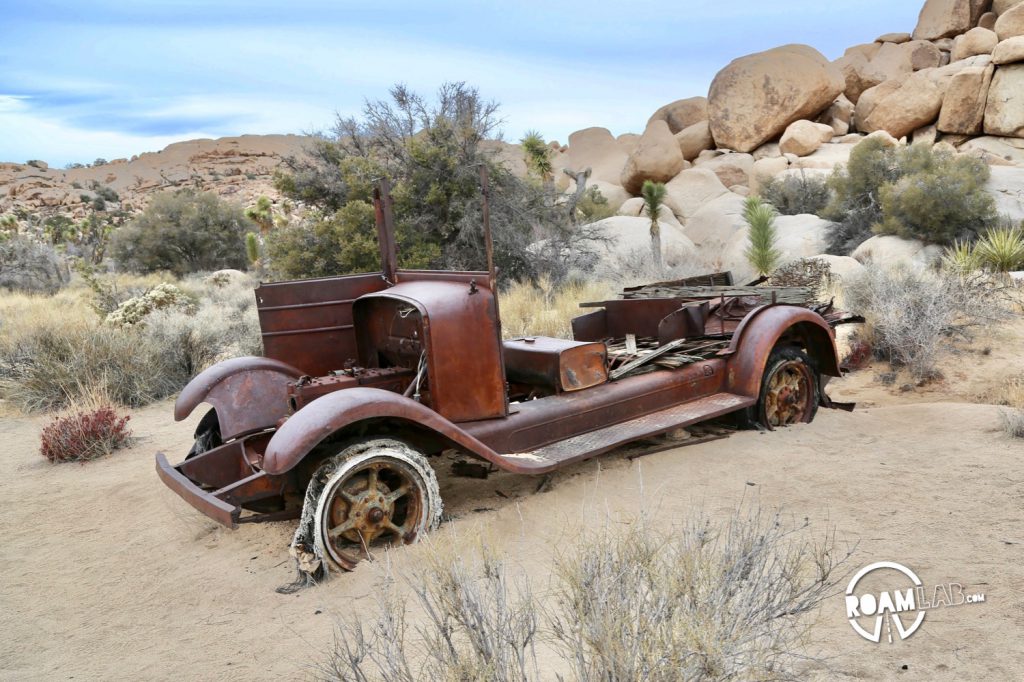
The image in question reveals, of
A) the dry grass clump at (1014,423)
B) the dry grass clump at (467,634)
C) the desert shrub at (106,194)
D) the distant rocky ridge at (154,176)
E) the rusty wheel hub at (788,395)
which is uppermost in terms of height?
the distant rocky ridge at (154,176)

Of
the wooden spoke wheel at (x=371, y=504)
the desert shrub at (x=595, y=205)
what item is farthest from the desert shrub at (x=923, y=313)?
the desert shrub at (x=595, y=205)

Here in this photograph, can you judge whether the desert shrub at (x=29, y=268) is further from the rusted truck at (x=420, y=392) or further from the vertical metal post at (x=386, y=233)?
the vertical metal post at (x=386, y=233)

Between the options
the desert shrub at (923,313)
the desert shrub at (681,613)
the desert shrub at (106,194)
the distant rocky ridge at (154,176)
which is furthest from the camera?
the distant rocky ridge at (154,176)

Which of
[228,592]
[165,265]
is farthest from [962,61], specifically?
[228,592]

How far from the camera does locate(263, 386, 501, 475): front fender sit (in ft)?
12.6

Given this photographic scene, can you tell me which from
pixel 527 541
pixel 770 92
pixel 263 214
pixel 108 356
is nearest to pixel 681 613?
pixel 527 541

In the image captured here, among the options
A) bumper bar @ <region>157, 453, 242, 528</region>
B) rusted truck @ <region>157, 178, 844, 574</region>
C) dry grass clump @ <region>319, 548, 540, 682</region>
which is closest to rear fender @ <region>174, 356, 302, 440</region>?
rusted truck @ <region>157, 178, 844, 574</region>

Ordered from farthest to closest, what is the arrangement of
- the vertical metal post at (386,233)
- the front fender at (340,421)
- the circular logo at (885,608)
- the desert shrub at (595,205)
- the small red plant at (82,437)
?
the desert shrub at (595,205)
the small red plant at (82,437)
the vertical metal post at (386,233)
the front fender at (340,421)
the circular logo at (885,608)

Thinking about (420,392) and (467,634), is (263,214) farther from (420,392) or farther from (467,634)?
(467,634)

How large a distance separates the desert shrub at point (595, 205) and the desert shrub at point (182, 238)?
12.5 meters

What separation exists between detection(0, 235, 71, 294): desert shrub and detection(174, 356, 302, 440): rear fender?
17718 millimetres

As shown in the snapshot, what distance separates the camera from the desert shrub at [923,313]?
8039 mm

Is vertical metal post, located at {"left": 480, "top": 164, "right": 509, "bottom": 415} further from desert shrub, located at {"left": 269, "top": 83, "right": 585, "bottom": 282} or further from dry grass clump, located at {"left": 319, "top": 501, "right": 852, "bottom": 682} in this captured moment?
desert shrub, located at {"left": 269, "top": 83, "right": 585, "bottom": 282}

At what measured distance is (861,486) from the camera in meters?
4.86
